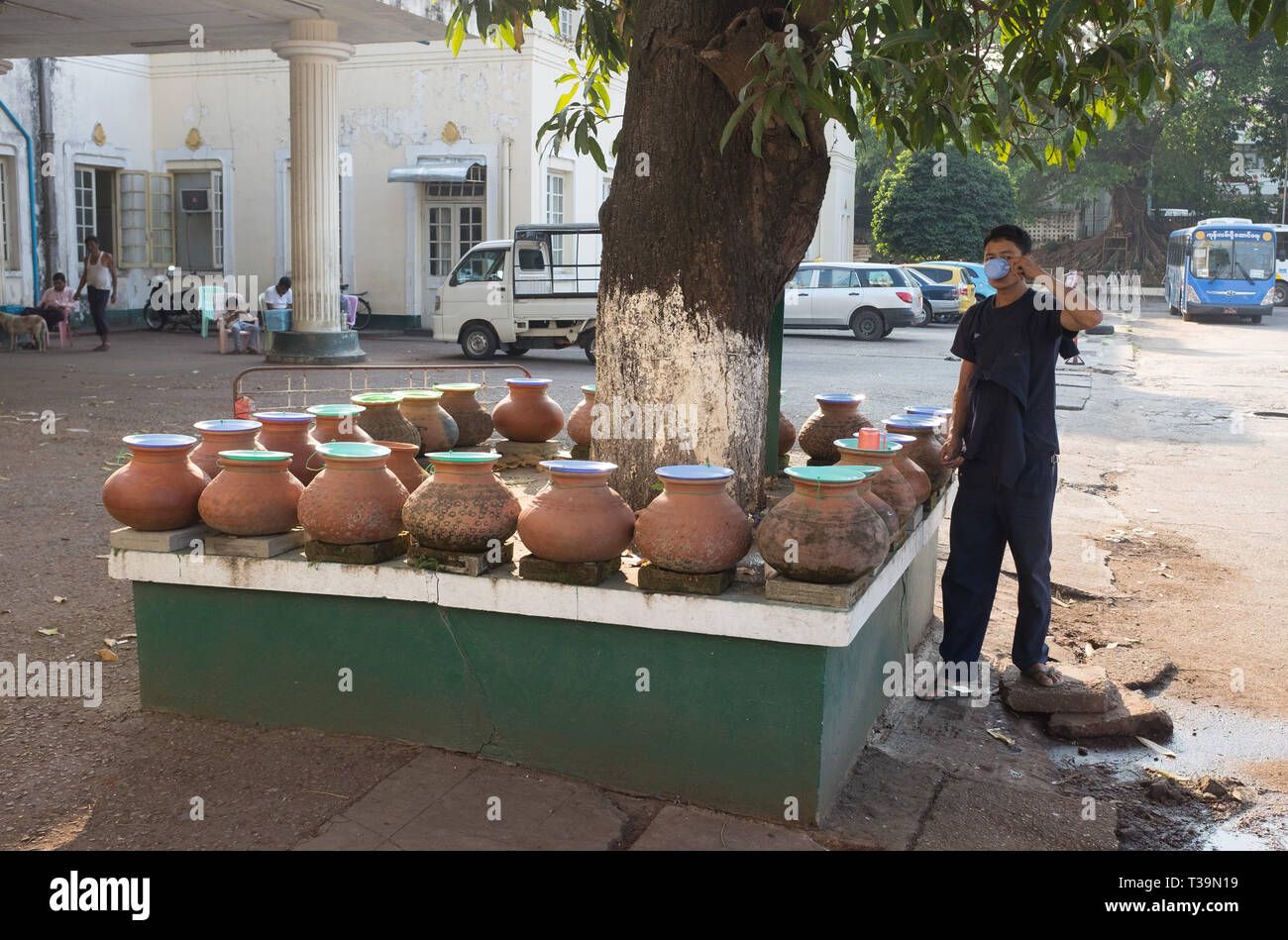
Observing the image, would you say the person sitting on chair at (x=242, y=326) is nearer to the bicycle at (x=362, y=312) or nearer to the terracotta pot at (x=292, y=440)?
the bicycle at (x=362, y=312)

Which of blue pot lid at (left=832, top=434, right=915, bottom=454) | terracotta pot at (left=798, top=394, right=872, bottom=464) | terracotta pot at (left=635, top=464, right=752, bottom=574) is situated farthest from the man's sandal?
terracotta pot at (left=635, top=464, right=752, bottom=574)

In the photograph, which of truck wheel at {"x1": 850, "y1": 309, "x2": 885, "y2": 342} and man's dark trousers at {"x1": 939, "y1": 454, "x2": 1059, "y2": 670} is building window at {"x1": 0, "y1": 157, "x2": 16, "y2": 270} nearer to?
truck wheel at {"x1": 850, "y1": 309, "x2": 885, "y2": 342}

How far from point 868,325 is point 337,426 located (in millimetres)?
19290

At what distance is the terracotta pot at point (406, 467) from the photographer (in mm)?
4367

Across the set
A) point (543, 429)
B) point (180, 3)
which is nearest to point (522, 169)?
point (180, 3)

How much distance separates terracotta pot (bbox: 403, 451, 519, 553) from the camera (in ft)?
12.0

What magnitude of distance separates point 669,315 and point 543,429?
1741 mm

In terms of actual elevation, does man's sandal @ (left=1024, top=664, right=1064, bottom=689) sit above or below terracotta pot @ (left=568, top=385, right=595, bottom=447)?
below

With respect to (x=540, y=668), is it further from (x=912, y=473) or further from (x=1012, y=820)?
(x=912, y=473)

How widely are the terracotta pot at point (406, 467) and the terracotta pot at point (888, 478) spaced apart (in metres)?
1.59

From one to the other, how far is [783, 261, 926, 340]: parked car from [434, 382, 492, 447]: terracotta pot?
57.5 feet

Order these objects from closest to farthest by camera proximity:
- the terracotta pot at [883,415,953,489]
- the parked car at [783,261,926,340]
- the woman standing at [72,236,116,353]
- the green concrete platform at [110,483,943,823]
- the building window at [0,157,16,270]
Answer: the green concrete platform at [110,483,943,823] < the terracotta pot at [883,415,953,489] < the woman standing at [72,236,116,353] < the building window at [0,157,16,270] < the parked car at [783,261,926,340]

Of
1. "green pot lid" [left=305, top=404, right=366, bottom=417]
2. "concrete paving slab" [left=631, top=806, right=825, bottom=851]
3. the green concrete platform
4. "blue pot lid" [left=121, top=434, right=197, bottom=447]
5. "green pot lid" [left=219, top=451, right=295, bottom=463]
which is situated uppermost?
"green pot lid" [left=305, top=404, right=366, bottom=417]

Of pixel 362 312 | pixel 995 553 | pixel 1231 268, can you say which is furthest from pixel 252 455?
pixel 1231 268
